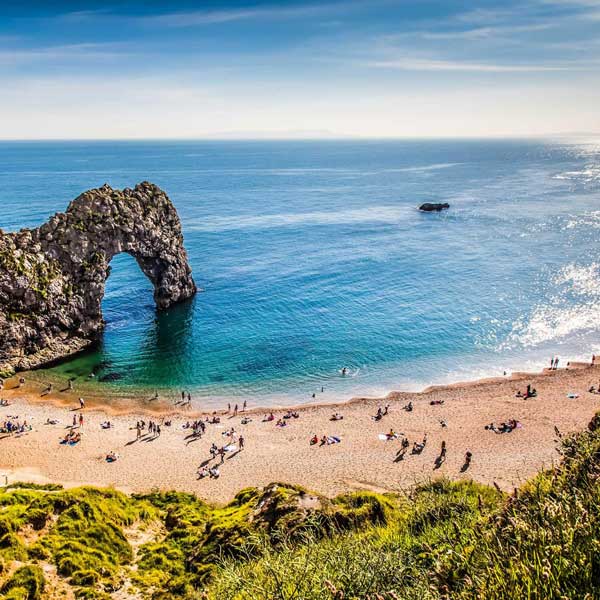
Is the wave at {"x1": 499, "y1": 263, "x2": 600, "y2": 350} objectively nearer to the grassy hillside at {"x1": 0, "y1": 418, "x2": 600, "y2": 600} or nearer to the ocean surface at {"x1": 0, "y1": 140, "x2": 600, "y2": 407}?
the ocean surface at {"x1": 0, "y1": 140, "x2": 600, "y2": 407}

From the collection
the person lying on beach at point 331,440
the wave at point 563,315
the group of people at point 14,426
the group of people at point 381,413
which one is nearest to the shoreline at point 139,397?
the group of people at point 381,413

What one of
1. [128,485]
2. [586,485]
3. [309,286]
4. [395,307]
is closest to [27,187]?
[309,286]

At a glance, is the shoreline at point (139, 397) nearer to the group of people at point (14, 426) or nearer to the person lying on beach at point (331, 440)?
the group of people at point (14, 426)

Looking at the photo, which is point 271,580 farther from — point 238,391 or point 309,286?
point 309,286

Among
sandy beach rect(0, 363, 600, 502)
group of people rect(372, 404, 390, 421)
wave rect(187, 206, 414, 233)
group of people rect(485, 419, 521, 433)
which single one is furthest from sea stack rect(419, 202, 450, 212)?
group of people rect(485, 419, 521, 433)

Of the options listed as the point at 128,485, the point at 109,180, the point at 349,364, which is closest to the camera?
the point at 128,485
